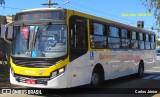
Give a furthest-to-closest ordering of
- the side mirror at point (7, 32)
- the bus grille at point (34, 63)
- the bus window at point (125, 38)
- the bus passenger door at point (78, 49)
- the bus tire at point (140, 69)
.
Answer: the bus tire at point (140, 69)
the bus window at point (125, 38)
the side mirror at point (7, 32)
the bus passenger door at point (78, 49)
the bus grille at point (34, 63)

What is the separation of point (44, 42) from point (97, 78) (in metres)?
3.29

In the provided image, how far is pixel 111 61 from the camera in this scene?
15.4 m

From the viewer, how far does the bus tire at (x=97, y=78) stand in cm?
1348

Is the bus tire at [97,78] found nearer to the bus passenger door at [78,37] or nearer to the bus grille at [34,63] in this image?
the bus passenger door at [78,37]

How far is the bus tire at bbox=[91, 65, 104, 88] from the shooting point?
13484 mm

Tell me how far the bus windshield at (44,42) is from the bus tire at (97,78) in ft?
8.38

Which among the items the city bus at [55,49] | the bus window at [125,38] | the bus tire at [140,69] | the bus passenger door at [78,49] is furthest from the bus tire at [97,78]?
the bus tire at [140,69]

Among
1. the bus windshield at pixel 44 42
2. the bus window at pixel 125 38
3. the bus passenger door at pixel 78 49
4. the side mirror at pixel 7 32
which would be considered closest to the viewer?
the bus windshield at pixel 44 42

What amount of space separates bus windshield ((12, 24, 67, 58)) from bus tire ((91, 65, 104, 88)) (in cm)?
255

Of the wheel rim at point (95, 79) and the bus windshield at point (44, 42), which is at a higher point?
the bus windshield at point (44, 42)

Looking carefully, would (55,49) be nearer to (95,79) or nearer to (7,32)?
(7,32)

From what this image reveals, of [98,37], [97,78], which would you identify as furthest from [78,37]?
[97,78]

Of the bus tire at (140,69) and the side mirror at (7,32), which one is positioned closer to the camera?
the side mirror at (7,32)

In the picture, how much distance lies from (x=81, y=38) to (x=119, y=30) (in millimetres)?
4443
